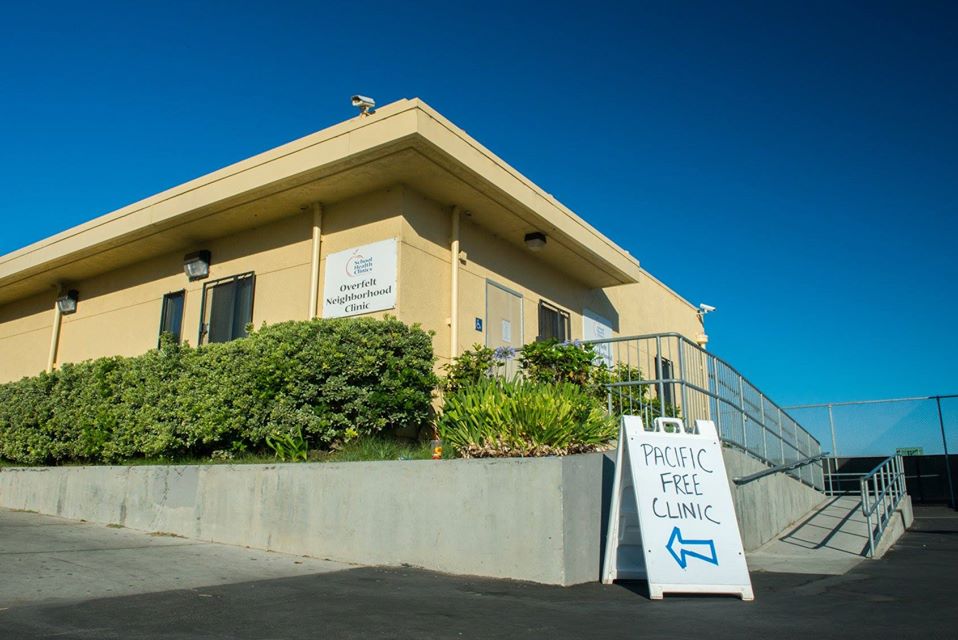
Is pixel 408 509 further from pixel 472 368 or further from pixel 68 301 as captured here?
pixel 68 301

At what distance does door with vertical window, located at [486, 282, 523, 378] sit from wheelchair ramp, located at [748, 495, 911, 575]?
4673 millimetres

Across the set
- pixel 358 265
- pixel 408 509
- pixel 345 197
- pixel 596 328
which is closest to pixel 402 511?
pixel 408 509

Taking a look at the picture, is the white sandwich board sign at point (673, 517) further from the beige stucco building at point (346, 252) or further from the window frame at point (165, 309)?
the window frame at point (165, 309)

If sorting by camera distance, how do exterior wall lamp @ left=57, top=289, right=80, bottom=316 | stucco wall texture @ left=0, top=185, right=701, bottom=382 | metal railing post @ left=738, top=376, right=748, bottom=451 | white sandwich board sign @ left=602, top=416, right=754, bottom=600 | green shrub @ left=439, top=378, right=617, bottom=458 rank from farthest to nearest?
exterior wall lamp @ left=57, top=289, right=80, bottom=316, stucco wall texture @ left=0, top=185, right=701, bottom=382, metal railing post @ left=738, top=376, right=748, bottom=451, green shrub @ left=439, top=378, right=617, bottom=458, white sandwich board sign @ left=602, top=416, right=754, bottom=600

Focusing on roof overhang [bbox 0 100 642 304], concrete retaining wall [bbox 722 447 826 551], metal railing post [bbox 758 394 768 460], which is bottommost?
concrete retaining wall [bbox 722 447 826 551]

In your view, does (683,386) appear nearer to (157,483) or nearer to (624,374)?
(624,374)

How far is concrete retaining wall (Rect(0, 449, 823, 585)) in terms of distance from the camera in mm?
6547

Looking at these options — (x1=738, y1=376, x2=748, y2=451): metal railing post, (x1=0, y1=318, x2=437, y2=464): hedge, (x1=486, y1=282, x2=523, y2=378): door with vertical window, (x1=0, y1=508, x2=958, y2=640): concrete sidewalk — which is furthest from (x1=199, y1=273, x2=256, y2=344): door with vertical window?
(x1=738, y1=376, x2=748, y2=451): metal railing post

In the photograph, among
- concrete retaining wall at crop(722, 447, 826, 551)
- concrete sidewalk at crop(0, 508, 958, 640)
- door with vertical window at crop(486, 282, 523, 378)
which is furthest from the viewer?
door with vertical window at crop(486, 282, 523, 378)

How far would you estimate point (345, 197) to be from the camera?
11086 mm

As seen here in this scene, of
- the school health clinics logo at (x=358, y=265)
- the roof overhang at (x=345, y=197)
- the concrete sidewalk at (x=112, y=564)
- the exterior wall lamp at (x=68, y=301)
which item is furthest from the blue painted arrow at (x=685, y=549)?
the exterior wall lamp at (x=68, y=301)

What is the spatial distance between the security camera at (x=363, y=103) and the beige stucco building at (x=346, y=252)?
0.26m

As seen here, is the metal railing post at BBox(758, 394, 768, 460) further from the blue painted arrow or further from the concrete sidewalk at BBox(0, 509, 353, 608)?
the concrete sidewalk at BBox(0, 509, 353, 608)

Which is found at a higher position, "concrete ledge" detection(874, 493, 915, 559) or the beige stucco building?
the beige stucco building
